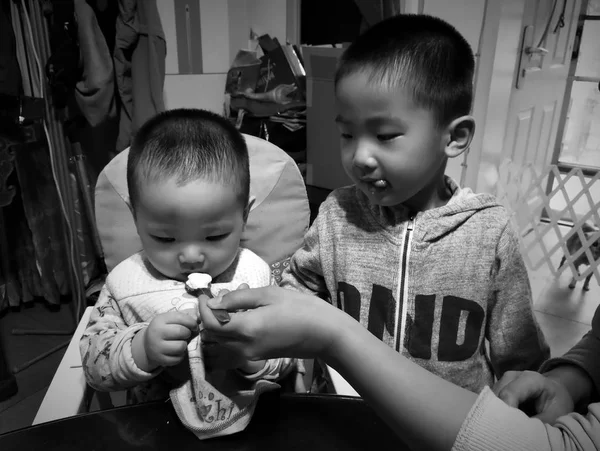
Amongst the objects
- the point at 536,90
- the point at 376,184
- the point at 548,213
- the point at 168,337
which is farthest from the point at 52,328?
the point at 536,90

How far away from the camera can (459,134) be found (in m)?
0.97

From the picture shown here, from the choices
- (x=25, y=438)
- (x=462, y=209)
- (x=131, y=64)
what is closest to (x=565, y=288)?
(x=462, y=209)

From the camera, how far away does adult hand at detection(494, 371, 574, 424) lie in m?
A: 0.67

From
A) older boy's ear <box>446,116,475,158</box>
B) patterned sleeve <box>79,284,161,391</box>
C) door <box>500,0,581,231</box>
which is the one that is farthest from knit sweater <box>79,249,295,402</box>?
door <box>500,0,581,231</box>

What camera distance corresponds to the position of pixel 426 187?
3.41 feet

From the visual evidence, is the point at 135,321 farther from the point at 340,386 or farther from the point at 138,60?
the point at 138,60

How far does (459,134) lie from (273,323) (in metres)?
0.56

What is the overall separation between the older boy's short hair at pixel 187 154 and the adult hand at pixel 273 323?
269 mm

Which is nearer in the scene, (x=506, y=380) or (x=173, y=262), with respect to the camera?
(x=506, y=380)

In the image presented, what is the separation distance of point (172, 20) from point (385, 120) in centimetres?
236

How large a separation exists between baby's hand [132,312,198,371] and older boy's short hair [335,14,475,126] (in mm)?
540

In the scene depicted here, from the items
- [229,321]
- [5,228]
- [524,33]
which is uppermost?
[524,33]

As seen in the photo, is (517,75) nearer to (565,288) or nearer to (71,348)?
(565,288)

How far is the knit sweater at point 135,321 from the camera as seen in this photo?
2.68ft
